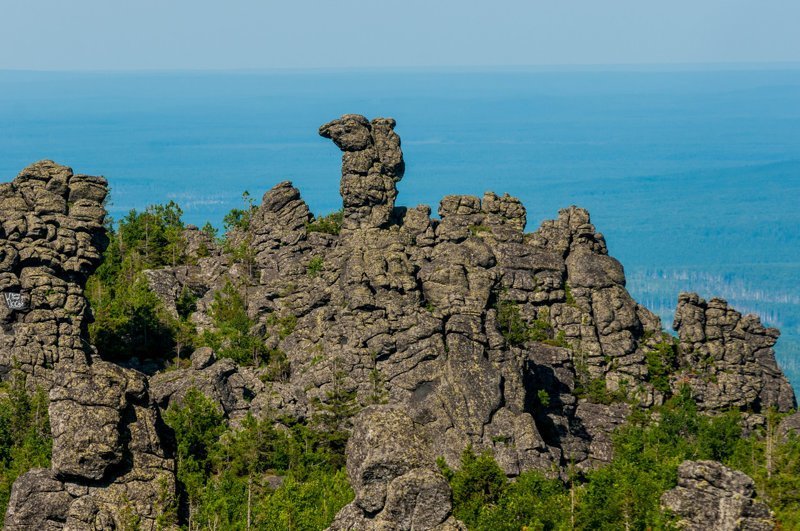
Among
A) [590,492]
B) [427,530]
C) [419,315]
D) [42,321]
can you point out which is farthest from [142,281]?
[427,530]

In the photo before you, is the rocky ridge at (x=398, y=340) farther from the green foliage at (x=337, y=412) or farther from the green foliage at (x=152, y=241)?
the green foliage at (x=152, y=241)

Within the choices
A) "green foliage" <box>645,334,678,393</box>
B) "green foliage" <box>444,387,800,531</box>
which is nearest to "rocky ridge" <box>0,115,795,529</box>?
"green foliage" <box>645,334,678,393</box>

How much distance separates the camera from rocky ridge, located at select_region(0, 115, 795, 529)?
2753 inches

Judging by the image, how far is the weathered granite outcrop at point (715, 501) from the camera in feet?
192

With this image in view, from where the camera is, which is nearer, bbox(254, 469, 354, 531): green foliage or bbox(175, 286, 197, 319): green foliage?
bbox(254, 469, 354, 531): green foliage

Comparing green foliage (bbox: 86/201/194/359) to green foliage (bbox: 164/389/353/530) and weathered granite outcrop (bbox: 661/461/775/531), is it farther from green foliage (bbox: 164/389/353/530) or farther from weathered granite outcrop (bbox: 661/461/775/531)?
weathered granite outcrop (bbox: 661/461/775/531)

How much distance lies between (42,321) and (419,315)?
26.5 m

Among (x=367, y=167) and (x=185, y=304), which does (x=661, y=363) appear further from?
(x=185, y=304)

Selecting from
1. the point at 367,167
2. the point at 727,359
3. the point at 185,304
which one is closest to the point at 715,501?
the point at 727,359

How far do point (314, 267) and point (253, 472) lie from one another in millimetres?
29995

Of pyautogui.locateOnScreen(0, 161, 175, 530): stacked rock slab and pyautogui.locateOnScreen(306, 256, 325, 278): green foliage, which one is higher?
pyautogui.locateOnScreen(306, 256, 325, 278): green foliage

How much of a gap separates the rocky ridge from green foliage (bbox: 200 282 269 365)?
3.65 feet

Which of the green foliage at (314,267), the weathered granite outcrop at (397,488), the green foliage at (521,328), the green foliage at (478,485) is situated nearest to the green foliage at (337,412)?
the green foliage at (478,485)

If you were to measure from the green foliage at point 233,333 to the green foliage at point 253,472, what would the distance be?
37.0 feet
